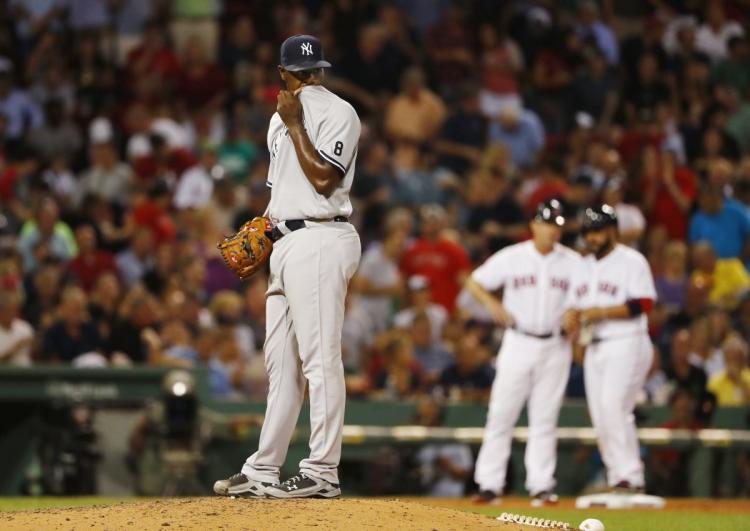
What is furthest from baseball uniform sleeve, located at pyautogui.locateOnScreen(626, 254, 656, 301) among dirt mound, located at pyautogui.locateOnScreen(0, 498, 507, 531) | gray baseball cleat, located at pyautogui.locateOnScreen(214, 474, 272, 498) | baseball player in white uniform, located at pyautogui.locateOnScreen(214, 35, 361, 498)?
gray baseball cleat, located at pyautogui.locateOnScreen(214, 474, 272, 498)

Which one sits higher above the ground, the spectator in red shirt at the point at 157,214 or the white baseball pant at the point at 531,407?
the spectator in red shirt at the point at 157,214

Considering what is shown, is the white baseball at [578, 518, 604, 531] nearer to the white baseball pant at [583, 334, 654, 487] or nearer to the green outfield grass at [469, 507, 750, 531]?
the green outfield grass at [469, 507, 750, 531]

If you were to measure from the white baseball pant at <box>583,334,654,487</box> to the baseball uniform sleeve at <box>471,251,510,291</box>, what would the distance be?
35.2 inches

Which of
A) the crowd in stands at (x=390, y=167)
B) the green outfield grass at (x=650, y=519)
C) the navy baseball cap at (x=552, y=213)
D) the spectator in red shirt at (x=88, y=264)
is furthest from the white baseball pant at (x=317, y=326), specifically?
the spectator in red shirt at (x=88, y=264)

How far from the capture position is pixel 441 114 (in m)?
17.3

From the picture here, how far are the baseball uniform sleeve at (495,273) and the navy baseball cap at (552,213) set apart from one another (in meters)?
0.42

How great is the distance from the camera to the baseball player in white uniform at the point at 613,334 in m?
10.9

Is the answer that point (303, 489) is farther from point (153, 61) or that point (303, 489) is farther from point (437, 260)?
point (153, 61)

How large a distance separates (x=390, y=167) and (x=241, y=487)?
30.7 feet

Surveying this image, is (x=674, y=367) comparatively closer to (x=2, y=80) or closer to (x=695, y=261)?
(x=695, y=261)

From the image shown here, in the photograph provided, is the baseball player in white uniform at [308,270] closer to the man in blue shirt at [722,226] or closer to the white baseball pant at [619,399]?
the white baseball pant at [619,399]

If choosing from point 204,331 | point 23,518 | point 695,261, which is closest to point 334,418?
point 23,518

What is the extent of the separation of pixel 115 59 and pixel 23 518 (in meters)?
11.2

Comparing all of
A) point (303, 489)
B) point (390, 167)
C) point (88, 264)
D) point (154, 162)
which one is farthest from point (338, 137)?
point (390, 167)
